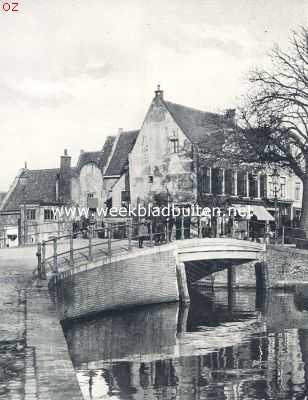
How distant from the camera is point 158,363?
1357cm

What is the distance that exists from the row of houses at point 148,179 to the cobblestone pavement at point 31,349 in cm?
1916

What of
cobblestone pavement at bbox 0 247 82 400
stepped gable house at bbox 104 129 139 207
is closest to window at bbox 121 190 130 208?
stepped gable house at bbox 104 129 139 207

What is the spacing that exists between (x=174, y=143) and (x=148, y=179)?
3117 mm

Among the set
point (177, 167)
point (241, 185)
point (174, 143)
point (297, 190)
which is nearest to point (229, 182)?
point (241, 185)

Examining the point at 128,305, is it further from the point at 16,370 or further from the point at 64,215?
the point at 64,215

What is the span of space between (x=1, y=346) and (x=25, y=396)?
254cm

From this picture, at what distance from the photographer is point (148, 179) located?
40.2m

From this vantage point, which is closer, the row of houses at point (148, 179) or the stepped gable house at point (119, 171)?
the row of houses at point (148, 179)

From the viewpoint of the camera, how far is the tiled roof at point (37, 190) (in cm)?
4766

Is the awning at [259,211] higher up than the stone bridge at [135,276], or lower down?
higher up

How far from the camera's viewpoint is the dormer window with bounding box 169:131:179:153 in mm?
38531

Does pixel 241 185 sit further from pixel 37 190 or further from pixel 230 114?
pixel 37 190

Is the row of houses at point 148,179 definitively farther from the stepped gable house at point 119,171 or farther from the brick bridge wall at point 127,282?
the brick bridge wall at point 127,282

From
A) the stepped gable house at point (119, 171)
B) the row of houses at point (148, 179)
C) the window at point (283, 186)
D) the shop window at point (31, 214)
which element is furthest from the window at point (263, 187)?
the shop window at point (31, 214)
